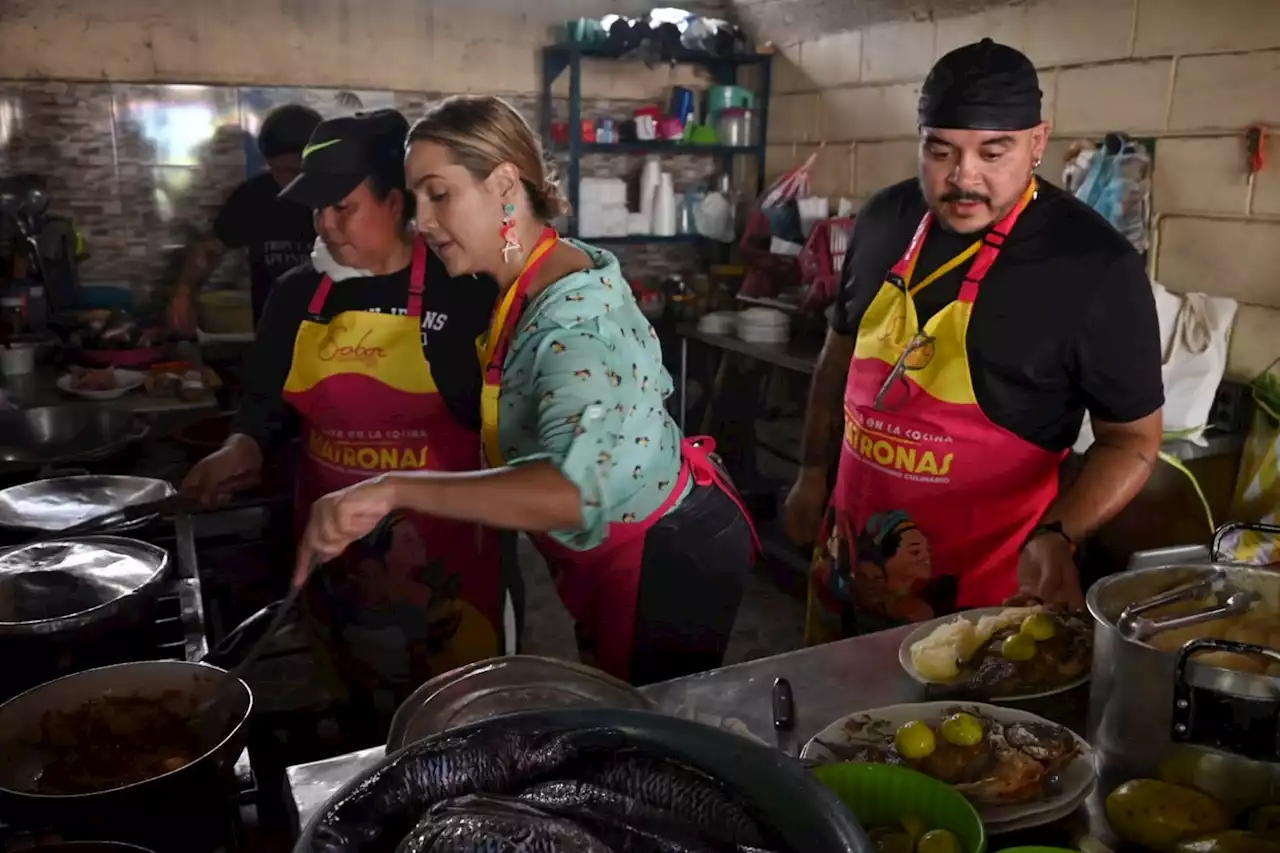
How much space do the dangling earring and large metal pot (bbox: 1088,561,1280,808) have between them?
1.02m

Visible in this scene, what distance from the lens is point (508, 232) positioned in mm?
1689

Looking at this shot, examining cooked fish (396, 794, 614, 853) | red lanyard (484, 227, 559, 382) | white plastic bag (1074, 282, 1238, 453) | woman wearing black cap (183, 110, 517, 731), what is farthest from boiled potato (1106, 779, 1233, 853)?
white plastic bag (1074, 282, 1238, 453)

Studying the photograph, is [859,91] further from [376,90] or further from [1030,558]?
[1030,558]

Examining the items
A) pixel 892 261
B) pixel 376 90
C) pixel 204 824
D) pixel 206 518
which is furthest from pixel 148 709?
pixel 376 90

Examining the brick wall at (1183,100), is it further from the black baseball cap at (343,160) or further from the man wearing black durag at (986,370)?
the black baseball cap at (343,160)

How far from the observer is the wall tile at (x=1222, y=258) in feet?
9.07

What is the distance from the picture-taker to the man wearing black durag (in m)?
A: 1.77

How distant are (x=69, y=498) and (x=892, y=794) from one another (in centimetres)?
173

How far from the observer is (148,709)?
1.29m

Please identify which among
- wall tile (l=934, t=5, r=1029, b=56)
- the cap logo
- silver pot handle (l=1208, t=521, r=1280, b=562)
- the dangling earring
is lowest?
silver pot handle (l=1208, t=521, r=1280, b=562)

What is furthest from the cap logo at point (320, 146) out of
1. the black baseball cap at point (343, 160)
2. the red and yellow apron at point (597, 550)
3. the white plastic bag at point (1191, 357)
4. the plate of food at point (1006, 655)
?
the white plastic bag at point (1191, 357)

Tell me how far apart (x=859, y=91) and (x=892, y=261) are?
248 centimetres

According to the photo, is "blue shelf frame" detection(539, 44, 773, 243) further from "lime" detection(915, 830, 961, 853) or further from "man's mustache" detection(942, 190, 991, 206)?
"lime" detection(915, 830, 961, 853)

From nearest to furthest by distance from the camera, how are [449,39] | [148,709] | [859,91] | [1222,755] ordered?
[1222,755], [148,709], [859,91], [449,39]
